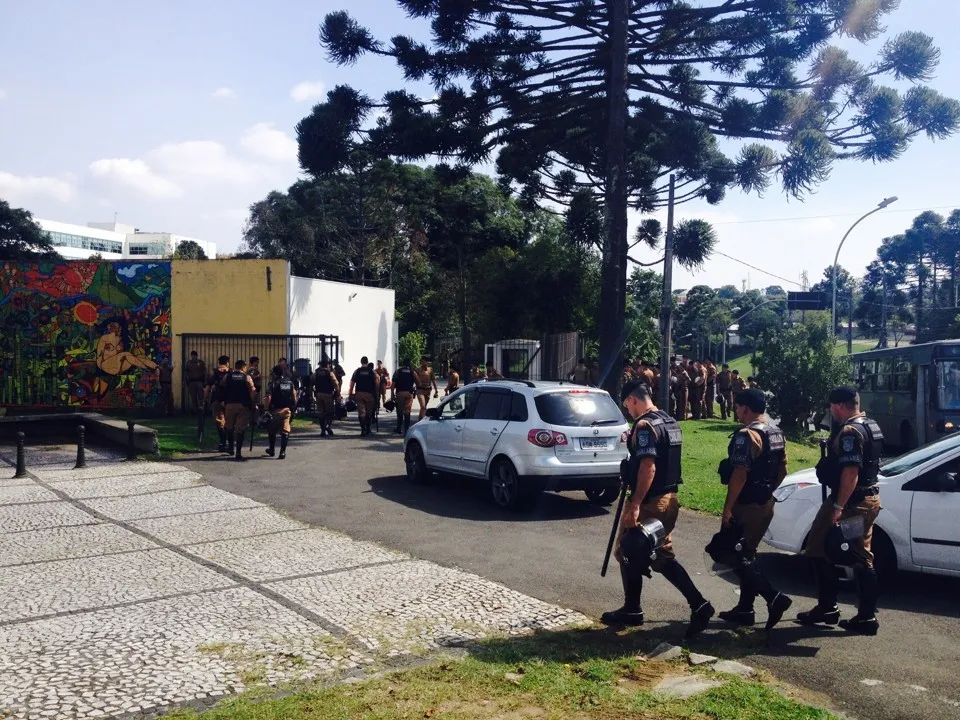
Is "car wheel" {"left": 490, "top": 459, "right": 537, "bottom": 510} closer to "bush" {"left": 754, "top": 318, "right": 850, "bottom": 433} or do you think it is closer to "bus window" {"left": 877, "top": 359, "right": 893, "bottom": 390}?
"bush" {"left": 754, "top": 318, "right": 850, "bottom": 433}

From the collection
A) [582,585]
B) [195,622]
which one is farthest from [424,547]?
[195,622]

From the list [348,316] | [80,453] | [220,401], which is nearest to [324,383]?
[220,401]

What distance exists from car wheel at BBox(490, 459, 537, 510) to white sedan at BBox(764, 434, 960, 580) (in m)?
3.66

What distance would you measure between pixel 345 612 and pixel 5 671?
214cm

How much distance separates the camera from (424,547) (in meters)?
8.52

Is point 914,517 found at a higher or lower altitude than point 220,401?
lower

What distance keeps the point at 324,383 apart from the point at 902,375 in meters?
12.7

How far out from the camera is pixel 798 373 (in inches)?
824

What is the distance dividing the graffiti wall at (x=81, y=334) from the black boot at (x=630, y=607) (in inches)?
772

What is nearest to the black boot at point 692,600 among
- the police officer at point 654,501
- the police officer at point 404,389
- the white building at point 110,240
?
the police officer at point 654,501

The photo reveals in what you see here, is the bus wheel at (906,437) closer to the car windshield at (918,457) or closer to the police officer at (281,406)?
the car windshield at (918,457)

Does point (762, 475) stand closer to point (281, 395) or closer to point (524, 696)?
point (524, 696)

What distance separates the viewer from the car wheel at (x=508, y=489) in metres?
10.5

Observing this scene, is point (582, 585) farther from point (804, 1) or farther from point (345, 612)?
point (804, 1)
